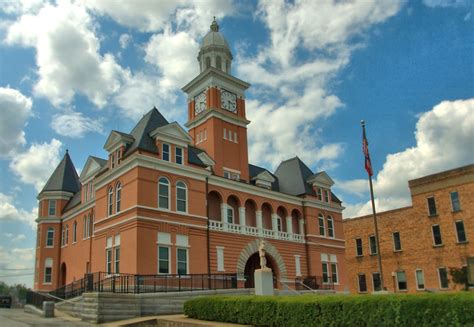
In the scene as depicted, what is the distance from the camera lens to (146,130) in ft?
102

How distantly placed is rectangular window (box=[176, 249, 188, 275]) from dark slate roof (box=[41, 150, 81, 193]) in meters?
22.3

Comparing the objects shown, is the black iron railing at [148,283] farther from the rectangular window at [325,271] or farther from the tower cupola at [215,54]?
the tower cupola at [215,54]

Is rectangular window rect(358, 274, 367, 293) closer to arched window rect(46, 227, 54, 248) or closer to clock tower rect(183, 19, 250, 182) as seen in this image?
clock tower rect(183, 19, 250, 182)

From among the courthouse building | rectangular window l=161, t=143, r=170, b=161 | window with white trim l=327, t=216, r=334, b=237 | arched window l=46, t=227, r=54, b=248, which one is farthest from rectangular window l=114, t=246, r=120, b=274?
window with white trim l=327, t=216, r=334, b=237

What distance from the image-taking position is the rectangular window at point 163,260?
28177 millimetres

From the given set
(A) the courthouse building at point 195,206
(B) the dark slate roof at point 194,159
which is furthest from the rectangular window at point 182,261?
(B) the dark slate roof at point 194,159

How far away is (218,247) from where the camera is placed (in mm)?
32031

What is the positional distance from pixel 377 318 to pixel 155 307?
13.7 meters

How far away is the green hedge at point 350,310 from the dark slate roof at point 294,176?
23.3 meters

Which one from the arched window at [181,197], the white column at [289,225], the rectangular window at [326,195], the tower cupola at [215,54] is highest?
the tower cupola at [215,54]

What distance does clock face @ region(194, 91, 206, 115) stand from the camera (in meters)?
40.0

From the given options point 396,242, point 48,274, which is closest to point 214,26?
point 48,274

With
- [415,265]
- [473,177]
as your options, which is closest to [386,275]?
[415,265]

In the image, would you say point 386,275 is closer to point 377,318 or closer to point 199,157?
point 199,157
